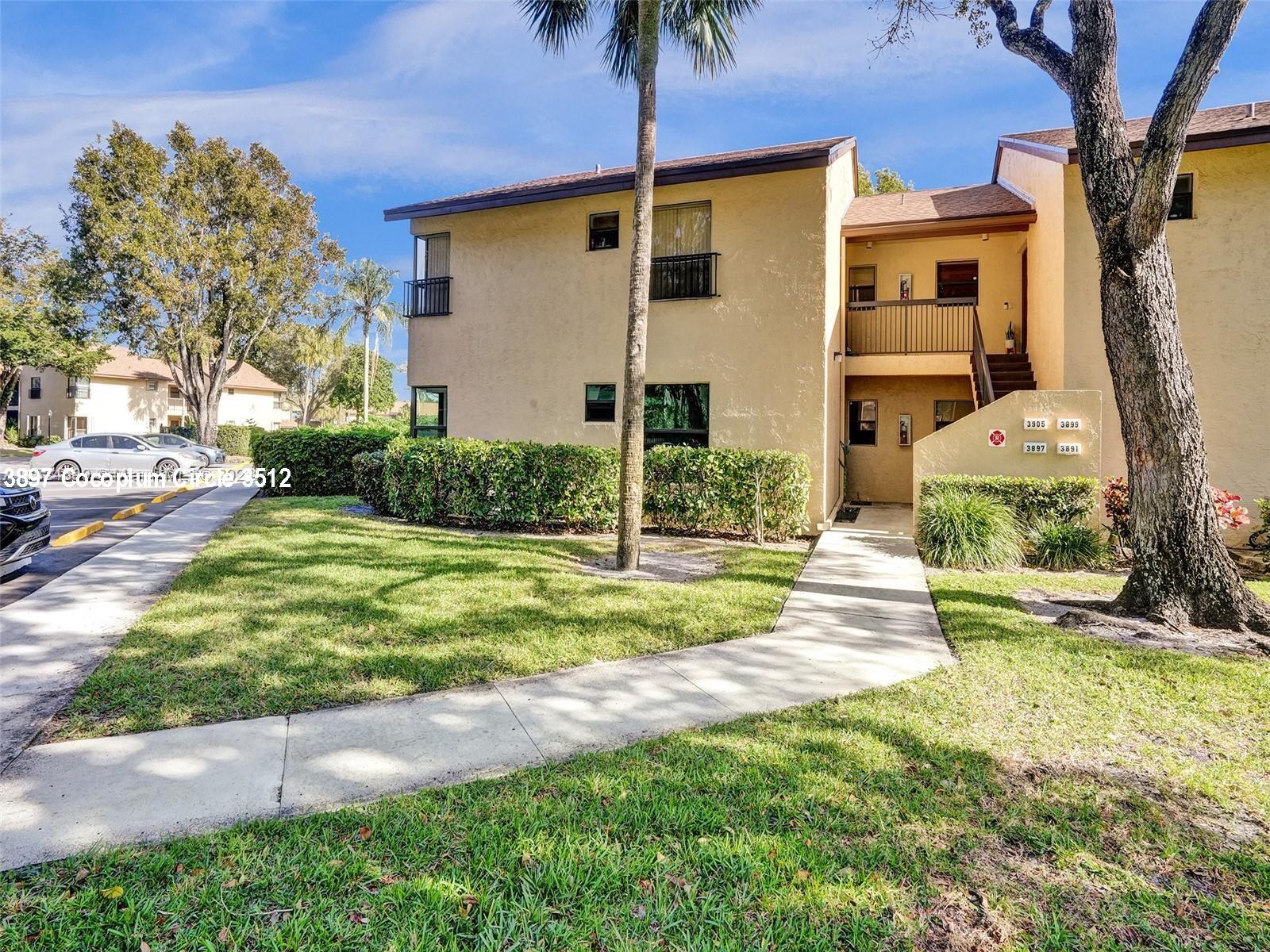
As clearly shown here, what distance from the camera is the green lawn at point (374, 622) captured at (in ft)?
13.8

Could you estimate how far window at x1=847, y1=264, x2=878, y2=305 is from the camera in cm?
1586

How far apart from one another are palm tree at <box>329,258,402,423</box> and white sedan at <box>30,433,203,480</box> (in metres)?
27.4

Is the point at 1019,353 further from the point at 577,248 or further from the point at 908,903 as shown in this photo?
the point at 908,903

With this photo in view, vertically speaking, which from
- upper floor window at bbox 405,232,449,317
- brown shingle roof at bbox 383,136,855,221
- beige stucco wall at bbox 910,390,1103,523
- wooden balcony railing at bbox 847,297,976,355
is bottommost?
beige stucco wall at bbox 910,390,1103,523

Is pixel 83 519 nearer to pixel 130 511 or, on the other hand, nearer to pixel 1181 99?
pixel 130 511

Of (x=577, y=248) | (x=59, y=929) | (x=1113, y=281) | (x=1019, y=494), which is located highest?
(x=577, y=248)

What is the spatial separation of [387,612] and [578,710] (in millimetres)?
2845

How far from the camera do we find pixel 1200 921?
2.35m

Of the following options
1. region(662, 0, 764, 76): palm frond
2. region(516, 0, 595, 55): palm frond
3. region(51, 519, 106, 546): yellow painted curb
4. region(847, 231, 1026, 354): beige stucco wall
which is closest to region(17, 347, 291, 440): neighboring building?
region(51, 519, 106, 546): yellow painted curb

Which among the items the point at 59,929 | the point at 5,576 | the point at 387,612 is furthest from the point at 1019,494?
the point at 5,576

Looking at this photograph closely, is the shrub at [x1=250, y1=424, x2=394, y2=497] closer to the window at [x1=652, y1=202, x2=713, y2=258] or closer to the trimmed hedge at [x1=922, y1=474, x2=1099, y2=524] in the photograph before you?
the window at [x1=652, y1=202, x2=713, y2=258]

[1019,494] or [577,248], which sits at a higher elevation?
[577,248]

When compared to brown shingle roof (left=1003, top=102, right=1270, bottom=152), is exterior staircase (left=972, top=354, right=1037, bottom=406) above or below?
below

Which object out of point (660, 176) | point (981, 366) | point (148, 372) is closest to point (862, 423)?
point (981, 366)
